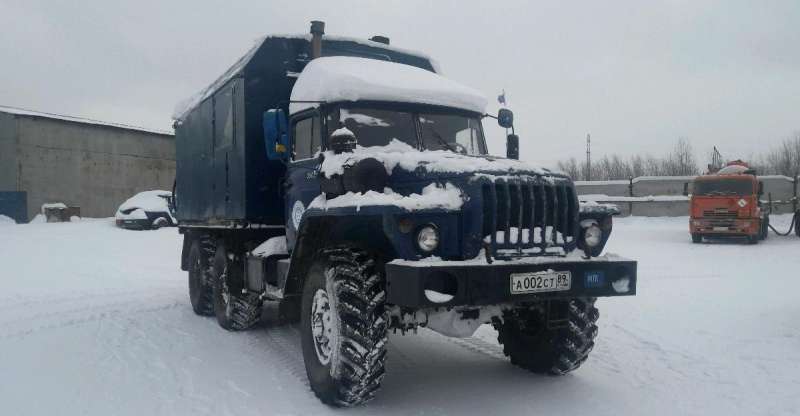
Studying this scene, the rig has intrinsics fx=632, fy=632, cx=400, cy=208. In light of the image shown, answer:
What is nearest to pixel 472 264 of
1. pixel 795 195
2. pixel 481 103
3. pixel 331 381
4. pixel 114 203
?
pixel 331 381

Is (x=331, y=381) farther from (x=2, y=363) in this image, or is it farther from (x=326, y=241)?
(x=2, y=363)

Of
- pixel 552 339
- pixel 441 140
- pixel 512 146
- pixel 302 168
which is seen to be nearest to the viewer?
pixel 552 339

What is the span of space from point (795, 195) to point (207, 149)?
24680 millimetres

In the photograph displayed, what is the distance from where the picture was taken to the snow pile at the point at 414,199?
4320 mm

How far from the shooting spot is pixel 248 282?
24.5 ft

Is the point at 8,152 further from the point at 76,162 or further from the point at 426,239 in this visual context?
the point at 426,239

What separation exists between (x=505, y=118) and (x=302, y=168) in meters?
2.38

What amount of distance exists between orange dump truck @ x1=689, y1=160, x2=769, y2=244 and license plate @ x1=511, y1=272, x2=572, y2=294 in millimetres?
16362

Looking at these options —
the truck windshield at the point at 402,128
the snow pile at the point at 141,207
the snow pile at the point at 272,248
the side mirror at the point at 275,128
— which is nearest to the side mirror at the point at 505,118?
the truck windshield at the point at 402,128

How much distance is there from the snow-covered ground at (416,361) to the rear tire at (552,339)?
0.14 meters

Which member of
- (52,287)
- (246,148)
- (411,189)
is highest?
(246,148)

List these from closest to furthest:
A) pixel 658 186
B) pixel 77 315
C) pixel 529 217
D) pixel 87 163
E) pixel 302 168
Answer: pixel 529 217 → pixel 302 168 → pixel 77 315 → pixel 658 186 → pixel 87 163

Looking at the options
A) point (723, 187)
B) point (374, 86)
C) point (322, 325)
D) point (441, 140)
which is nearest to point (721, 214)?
point (723, 187)

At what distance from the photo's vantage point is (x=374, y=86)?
5.81 metres
